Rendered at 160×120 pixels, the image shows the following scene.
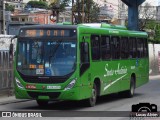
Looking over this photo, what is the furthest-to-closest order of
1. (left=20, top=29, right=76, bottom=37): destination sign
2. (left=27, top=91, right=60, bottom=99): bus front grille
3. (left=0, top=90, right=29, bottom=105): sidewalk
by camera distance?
(left=0, top=90, right=29, bottom=105): sidewalk < (left=20, top=29, right=76, bottom=37): destination sign < (left=27, top=91, right=60, bottom=99): bus front grille

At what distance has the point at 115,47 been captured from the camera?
61.9 feet

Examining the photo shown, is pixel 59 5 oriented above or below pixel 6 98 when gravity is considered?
above

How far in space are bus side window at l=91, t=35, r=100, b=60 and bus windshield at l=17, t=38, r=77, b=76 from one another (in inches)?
54.0

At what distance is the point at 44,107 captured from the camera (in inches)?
649

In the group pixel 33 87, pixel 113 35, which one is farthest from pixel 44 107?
pixel 113 35

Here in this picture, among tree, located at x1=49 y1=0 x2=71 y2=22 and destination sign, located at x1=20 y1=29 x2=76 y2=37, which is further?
tree, located at x1=49 y1=0 x2=71 y2=22

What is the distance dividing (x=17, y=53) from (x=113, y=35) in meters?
4.42

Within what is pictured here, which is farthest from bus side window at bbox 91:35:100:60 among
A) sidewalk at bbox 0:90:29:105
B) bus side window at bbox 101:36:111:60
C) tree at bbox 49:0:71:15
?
tree at bbox 49:0:71:15

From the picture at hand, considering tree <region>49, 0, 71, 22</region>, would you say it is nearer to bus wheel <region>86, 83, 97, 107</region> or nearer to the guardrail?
the guardrail

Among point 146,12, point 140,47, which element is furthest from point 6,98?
point 146,12

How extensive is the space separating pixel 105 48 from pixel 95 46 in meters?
1.08

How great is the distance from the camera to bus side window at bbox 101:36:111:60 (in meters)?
17.6

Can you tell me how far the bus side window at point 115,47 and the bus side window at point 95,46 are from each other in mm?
1570

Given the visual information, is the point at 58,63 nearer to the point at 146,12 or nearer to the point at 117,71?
the point at 117,71
